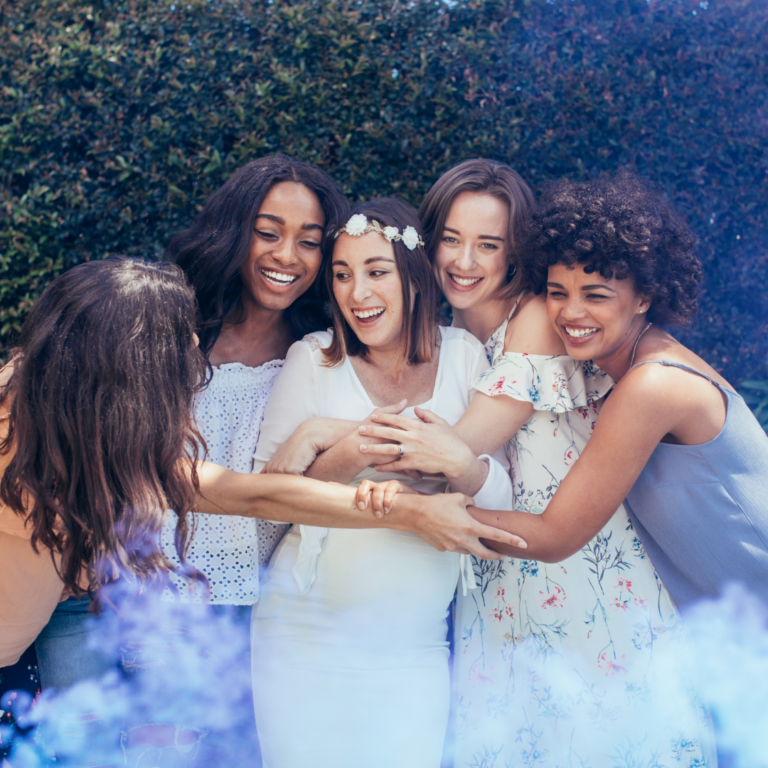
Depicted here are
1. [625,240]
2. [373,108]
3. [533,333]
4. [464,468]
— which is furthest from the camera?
[373,108]

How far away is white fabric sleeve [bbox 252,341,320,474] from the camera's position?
2.44 meters

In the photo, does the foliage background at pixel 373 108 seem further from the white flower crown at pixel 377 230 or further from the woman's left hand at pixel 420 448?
the woman's left hand at pixel 420 448

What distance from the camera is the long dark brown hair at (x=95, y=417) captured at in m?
1.80

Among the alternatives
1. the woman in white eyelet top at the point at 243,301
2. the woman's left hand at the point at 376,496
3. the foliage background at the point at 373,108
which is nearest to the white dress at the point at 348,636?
the woman in white eyelet top at the point at 243,301

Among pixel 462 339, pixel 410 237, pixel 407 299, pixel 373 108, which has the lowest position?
pixel 462 339

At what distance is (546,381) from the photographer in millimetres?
2332

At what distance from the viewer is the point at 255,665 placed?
7.93 ft

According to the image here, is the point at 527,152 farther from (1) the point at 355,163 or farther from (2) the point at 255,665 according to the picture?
(2) the point at 255,665

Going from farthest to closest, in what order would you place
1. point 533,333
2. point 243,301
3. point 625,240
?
point 243,301 → point 533,333 → point 625,240

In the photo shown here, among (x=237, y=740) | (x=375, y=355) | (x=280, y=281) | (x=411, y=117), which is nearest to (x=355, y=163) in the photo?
(x=411, y=117)

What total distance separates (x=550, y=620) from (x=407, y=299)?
1275 mm

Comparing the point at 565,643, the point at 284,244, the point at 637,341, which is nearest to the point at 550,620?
the point at 565,643

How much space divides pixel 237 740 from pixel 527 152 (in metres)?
3.00

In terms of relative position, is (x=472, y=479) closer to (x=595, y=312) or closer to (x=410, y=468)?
(x=410, y=468)
